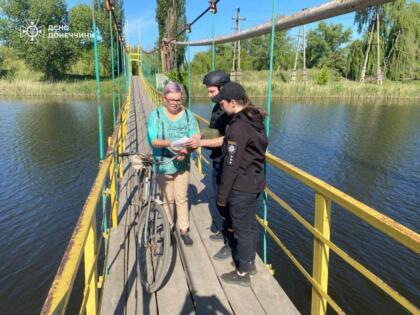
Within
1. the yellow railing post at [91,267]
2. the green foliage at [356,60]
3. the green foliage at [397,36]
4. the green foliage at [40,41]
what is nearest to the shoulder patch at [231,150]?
the yellow railing post at [91,267]

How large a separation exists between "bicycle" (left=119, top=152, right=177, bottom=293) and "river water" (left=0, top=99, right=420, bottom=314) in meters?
2.89

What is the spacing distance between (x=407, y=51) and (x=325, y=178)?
30.7 m

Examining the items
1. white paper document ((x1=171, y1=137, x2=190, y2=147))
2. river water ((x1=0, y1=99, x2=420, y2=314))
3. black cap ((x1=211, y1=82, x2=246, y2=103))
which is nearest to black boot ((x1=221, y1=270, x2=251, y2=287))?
white paper document ((x1=171, y1=137, x2=190, y2=147))

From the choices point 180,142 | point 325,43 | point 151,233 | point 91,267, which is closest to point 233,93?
point 180,142

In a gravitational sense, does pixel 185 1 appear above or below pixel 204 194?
above

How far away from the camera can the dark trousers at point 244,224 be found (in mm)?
2688

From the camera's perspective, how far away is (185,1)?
134 ft

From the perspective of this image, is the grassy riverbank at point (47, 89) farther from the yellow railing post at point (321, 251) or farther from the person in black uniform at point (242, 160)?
the yellow railing post at point (321, 251)

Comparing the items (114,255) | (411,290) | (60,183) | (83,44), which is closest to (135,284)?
(114,255)

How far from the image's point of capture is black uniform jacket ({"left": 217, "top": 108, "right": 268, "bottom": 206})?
254 centimetres

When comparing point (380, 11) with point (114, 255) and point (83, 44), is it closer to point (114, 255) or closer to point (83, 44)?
point (83, 44)

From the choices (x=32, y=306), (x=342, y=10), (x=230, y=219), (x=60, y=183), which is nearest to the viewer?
(x=342, y=10)

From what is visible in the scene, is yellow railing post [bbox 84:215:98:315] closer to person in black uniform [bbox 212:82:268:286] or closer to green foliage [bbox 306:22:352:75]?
person in black uniform [bbox 212:82:268:286]

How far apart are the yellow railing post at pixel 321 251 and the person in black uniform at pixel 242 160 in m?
0.46
